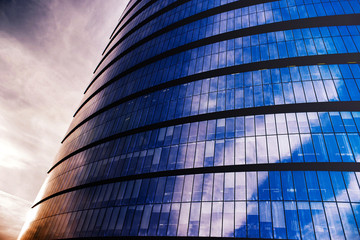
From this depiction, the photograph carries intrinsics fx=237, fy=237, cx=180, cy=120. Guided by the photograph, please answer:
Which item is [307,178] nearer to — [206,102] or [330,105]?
[330,105]

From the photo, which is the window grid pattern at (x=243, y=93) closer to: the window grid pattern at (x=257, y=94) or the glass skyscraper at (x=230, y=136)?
the window grid pattern at (x=257, y=94)

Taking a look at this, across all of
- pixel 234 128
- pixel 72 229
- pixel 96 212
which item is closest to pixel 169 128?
pixel 234 128

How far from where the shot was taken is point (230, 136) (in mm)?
26812

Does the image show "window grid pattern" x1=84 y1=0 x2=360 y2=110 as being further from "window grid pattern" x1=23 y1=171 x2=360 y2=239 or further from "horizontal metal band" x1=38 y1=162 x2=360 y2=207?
"window grid pattern" x1=23 y1=171 x2=360 y2=239

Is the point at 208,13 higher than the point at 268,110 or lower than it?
higher

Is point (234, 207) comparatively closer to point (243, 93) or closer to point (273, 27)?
point (243, 93)

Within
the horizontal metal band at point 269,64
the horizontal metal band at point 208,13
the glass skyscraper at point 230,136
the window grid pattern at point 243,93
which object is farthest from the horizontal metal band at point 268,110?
the horizontal metal band at point 208,13

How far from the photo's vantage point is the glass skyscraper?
2180cm

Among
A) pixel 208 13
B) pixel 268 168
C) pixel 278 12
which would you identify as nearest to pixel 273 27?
pixel 278 12

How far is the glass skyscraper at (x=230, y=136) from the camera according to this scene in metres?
21.8

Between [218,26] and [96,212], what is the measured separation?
31.6 meters

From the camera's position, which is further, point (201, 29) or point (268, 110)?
point (201, 29)

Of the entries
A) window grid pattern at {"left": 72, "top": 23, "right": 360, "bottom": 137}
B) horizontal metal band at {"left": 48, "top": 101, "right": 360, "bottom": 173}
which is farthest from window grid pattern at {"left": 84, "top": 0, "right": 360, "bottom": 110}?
horizontal metal band at {"left": 48, "top": 101, "right": 360, "bottom": 173}

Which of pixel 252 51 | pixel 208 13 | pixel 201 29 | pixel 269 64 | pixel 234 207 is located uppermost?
pixel 208 13
